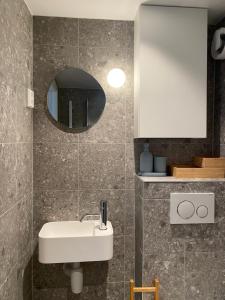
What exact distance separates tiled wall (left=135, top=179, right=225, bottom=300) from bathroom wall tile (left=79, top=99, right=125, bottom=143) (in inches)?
18.2

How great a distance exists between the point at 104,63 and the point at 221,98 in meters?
0.91

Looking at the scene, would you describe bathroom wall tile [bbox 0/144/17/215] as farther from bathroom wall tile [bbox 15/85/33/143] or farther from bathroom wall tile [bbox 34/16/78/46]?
bathroom wall tile [bbox 34/16/78/46]

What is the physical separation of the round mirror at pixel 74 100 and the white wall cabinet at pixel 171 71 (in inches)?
14.0

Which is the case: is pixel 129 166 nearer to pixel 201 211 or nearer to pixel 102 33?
pixel 201 211

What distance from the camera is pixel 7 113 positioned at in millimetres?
1410

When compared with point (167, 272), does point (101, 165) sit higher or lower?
higher

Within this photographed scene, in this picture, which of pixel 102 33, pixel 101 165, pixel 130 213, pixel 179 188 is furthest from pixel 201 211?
pixel 102 33

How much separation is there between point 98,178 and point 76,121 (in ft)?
1.50

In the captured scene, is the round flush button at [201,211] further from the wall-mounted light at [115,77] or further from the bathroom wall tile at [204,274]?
the wall-mounted light at [115,77]

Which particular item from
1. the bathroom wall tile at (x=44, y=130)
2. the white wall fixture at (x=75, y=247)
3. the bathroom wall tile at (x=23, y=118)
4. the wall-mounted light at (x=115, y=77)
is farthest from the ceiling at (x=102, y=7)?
the white wall fixture at (x=75, y=247)

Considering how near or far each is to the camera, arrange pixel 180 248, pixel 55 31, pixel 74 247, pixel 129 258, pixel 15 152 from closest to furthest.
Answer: pixel 15 152 < pixel 74 247 < pixel 180 248 < pixel 55 31 < pixel 129 258

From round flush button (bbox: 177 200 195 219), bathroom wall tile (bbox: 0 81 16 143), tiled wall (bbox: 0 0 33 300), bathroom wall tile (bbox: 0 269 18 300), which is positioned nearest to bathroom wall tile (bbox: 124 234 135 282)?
round flush button (bbox: 177 200 195 219)

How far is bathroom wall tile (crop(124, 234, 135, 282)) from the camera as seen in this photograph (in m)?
2.10

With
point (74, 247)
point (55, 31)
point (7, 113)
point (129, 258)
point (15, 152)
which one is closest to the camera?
point (7, 113)
